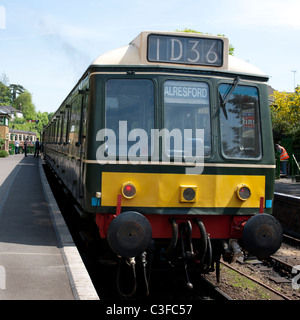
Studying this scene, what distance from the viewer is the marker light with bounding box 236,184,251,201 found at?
6016mm

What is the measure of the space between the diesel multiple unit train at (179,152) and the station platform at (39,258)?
656 mm

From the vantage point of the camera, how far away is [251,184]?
6.12 metres

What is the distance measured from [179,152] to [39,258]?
2.41m

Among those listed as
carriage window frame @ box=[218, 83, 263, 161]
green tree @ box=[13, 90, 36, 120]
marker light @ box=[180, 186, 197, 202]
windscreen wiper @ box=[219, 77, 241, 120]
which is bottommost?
marker light @ box=[180, 186, 197, 202]

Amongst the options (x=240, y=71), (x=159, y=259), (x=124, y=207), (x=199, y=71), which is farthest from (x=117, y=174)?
(x=240, y=71)

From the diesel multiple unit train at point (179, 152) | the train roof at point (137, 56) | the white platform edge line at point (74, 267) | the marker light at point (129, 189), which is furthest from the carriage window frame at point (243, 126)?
the white platform edge line at point (74, 267)

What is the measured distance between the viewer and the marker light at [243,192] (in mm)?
6016

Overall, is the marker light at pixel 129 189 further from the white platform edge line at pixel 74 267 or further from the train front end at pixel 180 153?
the white platform edge line at pixel 74 267

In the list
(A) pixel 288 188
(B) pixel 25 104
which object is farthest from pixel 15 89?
(A) pixel 288 188

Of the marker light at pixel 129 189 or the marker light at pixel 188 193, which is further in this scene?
the marker light at pixel 188 193

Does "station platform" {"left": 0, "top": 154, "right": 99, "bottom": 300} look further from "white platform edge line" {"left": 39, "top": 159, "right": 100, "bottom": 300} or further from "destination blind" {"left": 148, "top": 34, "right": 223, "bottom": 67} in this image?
"destination blind" {"left": 148, "top": 34, "right": 223, "bottom": 67}

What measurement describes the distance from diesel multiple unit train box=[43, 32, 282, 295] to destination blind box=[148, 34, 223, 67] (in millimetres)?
13

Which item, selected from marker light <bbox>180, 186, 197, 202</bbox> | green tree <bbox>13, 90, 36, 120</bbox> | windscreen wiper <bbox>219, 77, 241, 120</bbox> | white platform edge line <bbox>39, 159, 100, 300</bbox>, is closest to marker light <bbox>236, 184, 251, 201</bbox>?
marker light <bbox>180, 186, 197, 202</bbox>
